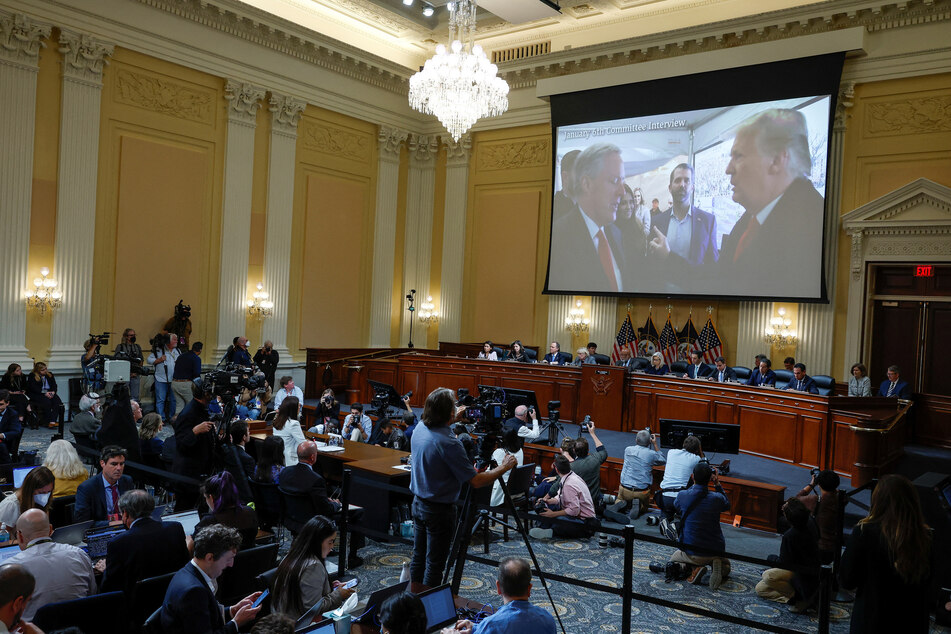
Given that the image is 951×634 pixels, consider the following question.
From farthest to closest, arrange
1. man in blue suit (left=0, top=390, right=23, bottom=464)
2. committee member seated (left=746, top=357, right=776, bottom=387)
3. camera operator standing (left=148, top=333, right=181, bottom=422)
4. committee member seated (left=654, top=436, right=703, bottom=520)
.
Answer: camera operator standing (left=148, top=333, right=181, bottom=422), committee member seated (left=746, top=357, right=776, bottom=387), man in blue suit (left=0, top=390, right=23, bottom=464), committee member seated (left=654, top=436, right=703, bottom=520)

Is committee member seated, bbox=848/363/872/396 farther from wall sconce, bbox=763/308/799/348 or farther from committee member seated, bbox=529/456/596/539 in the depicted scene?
committee member seated, bbox=529/456/596/539

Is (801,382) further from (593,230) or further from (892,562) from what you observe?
(892,562)

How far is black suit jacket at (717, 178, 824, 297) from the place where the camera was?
13.7 meters

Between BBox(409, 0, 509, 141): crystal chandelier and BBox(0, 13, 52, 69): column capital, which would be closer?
BBox(0, 13, 52, 69): column capital

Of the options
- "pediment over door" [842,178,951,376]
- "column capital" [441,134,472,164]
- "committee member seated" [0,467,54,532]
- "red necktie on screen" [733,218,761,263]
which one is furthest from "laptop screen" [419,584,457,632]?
"column capital" [441,134,472,164]

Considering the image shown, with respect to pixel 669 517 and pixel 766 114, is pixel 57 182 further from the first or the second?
pixel 766 114

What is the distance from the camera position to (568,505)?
7816 millimetres

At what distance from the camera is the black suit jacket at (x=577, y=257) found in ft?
53.5

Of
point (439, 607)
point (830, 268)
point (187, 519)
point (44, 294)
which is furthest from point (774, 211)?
point (44, 294)

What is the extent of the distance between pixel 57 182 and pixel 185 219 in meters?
2.44

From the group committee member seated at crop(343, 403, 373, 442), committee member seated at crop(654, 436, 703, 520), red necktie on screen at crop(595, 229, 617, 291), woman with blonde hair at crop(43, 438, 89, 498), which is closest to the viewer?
woman with blonde hair at crop(43, 438, 89, 498)

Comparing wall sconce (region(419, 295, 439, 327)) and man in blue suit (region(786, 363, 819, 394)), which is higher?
wall sconce (region(419, 295, 439, 327))

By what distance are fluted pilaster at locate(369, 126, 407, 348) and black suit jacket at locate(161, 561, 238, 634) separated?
575 inches

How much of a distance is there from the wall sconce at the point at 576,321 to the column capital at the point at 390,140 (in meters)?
6.04
